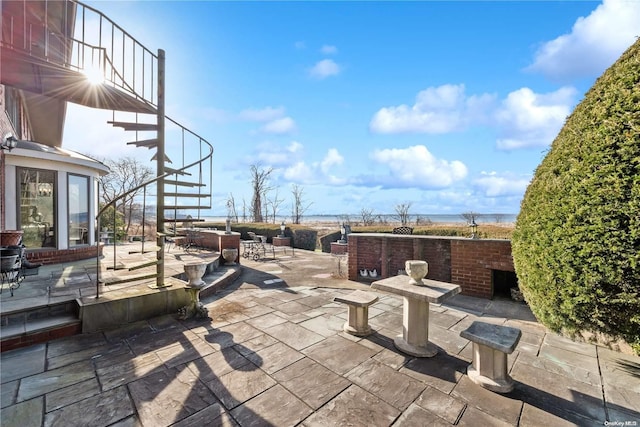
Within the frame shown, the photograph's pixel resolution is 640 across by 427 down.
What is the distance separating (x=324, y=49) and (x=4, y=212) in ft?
25.3

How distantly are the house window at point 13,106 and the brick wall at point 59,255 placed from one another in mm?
3183

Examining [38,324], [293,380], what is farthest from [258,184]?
[293,380]

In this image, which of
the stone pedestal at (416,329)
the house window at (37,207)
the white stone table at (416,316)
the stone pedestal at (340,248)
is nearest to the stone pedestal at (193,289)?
the white stone table at (416,316)

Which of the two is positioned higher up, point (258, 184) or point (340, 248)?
point (258, 184)

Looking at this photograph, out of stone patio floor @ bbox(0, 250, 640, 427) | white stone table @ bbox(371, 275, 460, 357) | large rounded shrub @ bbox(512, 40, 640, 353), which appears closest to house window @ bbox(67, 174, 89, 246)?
stone patio floor @ bbox(0, 250, 640, 427)

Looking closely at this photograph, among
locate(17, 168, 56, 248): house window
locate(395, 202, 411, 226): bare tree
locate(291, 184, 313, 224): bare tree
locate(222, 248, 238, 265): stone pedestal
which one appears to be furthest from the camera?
locate(291, 184, 313, 224): bare tree

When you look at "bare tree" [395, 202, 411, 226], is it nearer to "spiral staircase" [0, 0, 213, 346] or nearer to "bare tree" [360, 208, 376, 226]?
"bare tree" [360, 208, 376, 226]

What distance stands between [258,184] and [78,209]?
1561cm

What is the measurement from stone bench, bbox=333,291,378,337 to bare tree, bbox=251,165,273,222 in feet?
63.0

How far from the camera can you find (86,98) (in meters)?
4.58

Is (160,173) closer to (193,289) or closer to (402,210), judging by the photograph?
(193,289)

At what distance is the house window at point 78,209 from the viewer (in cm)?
621

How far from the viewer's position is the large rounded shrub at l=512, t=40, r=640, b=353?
1671 millimetres

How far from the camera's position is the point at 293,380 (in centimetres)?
225
